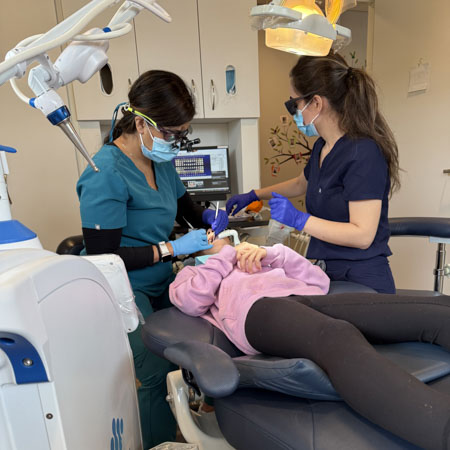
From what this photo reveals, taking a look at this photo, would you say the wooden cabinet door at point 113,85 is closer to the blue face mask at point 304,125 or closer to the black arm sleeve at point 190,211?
the black arm sleeve at point 190,211

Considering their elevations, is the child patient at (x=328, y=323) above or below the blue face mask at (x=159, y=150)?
below

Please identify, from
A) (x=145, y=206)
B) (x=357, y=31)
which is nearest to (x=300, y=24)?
(x=145, y=206)

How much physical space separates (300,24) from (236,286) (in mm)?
719

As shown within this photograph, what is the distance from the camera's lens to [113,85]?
211 centimetres

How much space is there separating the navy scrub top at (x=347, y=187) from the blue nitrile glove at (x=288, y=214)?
11cm

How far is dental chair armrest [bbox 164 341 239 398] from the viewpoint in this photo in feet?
1.86

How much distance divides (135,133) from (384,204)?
97 cm

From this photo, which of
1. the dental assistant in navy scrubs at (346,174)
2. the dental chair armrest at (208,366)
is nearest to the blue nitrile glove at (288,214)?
the dental assistant in navy scrubs at (346,174)

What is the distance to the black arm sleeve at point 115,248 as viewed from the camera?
1126 mm

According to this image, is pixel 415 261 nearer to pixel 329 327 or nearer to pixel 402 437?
pixel 329 327

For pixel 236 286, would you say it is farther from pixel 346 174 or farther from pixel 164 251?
pixel 346 174

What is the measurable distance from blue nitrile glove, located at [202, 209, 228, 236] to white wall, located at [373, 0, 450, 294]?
5.31 feet

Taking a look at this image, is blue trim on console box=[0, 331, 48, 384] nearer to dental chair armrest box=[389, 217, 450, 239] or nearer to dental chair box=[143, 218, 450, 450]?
dental chair box=[143, 218, 450, 450]

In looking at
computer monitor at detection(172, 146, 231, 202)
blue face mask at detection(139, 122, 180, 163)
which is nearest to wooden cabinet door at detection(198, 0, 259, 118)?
computer monitor at detection(172, 146, 231, 202)
